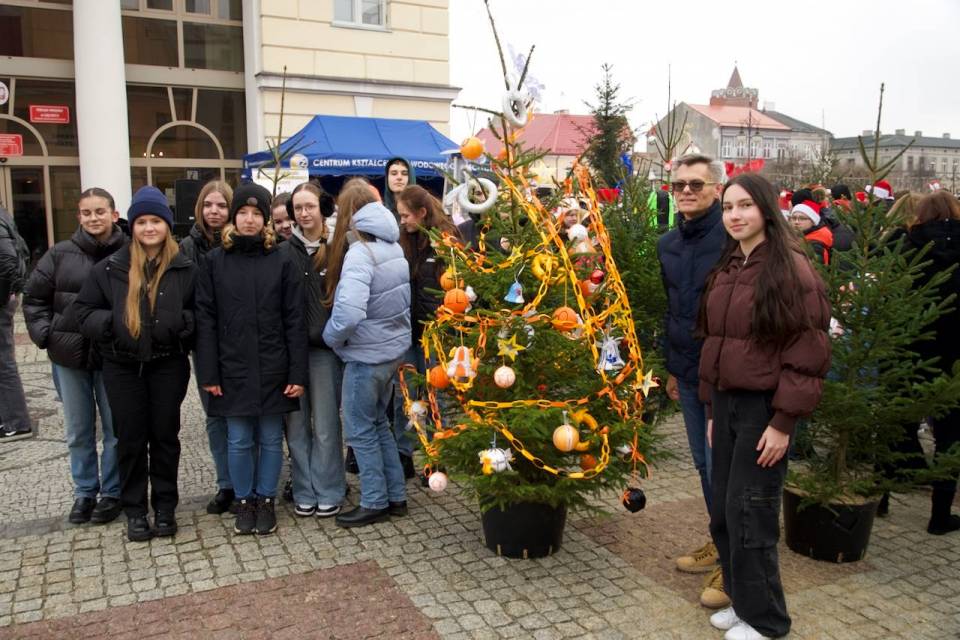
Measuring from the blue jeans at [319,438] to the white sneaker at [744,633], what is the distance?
8.41 feet

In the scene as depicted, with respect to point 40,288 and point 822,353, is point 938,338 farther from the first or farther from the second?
point 40,288

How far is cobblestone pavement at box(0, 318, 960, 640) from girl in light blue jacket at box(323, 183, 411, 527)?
393mm

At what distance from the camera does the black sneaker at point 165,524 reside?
478 centimetres

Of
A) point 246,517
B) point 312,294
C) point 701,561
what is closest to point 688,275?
point 701,561

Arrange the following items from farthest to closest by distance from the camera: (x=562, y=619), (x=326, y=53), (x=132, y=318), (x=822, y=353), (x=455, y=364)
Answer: (x=326, y=53), (x=132, y=318), (x=455, y=364), (x=562, y=619), (x=822, y=353)

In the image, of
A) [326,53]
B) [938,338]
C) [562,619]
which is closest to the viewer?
[562,619]

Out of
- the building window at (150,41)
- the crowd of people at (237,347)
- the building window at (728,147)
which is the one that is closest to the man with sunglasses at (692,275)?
the crowd of people at (237,347)

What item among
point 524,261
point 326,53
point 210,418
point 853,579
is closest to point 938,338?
point 853,579

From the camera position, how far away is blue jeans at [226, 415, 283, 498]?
15.9 ft

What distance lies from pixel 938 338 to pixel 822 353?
2.38m

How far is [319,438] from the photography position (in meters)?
5.08

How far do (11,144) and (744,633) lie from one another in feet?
47.7

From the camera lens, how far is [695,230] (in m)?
4.03

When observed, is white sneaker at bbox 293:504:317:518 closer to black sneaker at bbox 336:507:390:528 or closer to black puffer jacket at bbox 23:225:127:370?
black sneaker at bbox 336:507:390:528
